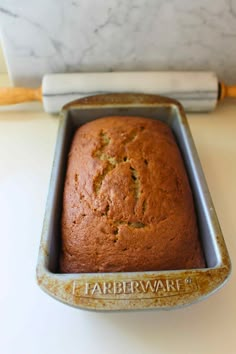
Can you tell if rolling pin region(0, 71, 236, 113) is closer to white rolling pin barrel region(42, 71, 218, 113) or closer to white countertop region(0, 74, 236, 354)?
white rolling pin barrel region(42, 71, 218, 113)

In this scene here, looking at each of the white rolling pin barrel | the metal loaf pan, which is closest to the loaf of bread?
the metal loaf pan

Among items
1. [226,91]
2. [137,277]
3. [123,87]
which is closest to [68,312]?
[137,277]

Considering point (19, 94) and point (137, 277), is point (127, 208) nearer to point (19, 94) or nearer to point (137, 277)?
point (137, 277)

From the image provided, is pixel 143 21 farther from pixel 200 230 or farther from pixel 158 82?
pixel 200 230

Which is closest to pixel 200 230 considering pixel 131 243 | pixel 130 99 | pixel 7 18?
pixel 131 243

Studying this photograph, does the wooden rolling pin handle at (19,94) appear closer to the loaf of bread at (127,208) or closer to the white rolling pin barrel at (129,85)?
the white rolling pin barrel at (129,85)
